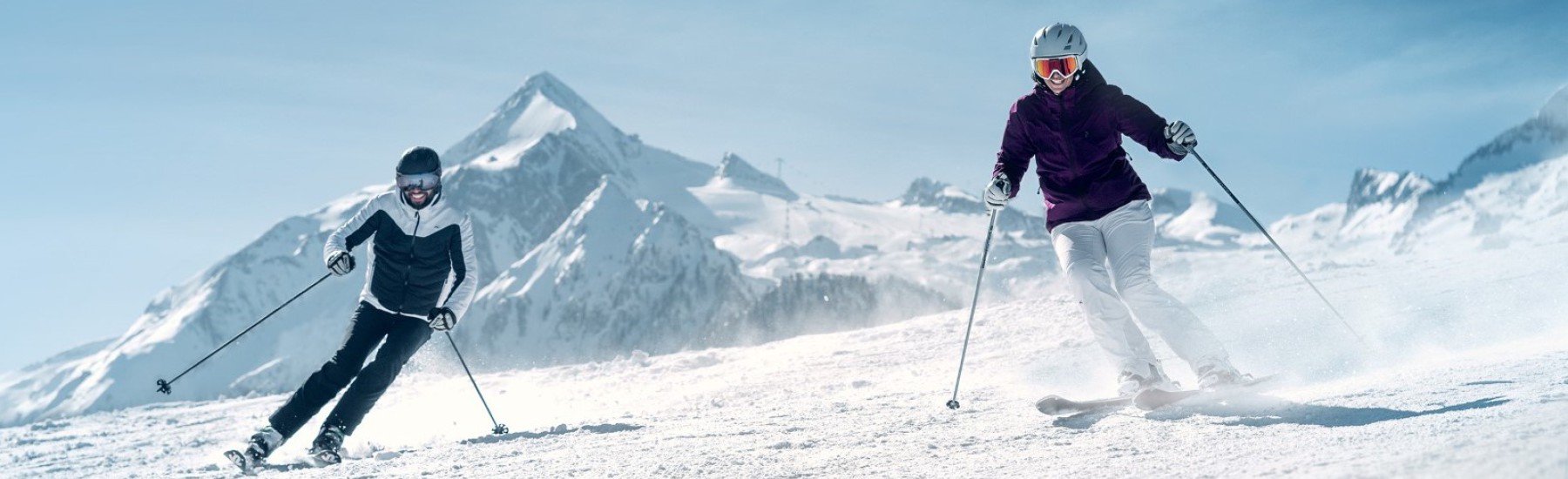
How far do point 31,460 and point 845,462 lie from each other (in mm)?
8609

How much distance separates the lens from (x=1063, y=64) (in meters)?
6.40

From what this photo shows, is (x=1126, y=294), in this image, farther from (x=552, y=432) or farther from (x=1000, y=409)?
(x=552, y=432)

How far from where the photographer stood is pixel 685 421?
811 centimetres

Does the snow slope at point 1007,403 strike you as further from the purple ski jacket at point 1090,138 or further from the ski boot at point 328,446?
the purple ski jacket at point 1090,138

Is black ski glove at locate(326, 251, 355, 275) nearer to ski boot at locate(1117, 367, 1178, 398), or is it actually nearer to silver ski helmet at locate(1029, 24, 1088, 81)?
silver ski helmet at locate(1029, 24, 1088, 81)

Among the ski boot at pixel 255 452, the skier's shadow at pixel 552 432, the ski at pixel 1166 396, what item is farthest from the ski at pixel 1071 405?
the ski boot at pixel 255 452

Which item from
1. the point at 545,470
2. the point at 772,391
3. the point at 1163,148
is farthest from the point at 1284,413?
the point at 772,391

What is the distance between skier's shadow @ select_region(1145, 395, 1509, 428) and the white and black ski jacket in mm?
4837

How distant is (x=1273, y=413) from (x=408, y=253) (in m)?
5.64

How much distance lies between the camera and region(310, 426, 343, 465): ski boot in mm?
6871

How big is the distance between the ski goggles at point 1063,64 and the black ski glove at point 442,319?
14.1 ft

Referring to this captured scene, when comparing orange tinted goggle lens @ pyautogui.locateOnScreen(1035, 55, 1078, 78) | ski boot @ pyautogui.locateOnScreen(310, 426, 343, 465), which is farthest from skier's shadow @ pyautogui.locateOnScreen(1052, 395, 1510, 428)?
ski boot @ pyautogui.locateOnScreen(310, 426, 343, 465)

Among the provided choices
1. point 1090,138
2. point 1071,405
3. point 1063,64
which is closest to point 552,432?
point 1071,405

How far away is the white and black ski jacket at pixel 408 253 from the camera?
24.9ft
